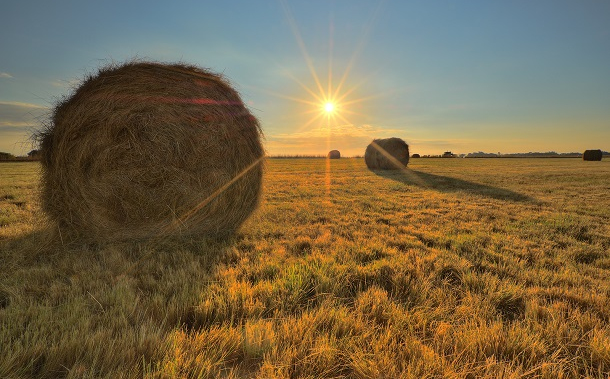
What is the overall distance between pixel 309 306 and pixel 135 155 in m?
3.75

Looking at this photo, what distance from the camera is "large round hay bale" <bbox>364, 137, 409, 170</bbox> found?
22047 millimetres

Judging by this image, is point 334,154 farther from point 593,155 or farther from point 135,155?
point 135,155

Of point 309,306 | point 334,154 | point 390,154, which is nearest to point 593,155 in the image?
point 334,154

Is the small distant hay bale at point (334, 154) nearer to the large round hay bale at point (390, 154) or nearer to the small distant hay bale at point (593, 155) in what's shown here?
the large round hay bale at point (390, 154)

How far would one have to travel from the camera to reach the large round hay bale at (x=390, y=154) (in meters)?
22.0

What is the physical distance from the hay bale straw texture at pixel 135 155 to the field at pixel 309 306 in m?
0.49

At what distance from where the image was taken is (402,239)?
434 centimetres

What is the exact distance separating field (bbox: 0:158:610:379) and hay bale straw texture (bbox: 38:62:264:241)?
49 centimetres

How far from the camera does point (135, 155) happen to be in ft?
15.1

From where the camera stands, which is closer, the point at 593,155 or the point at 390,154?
the point at 390,154

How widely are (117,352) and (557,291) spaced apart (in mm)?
3464

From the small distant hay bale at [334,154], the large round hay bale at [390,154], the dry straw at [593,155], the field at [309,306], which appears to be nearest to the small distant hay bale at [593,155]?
the dry straw at [593,155]

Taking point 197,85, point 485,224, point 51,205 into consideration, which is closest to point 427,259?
point 485,224

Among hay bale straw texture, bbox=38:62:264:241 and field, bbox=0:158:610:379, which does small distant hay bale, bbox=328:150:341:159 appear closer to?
hay bale straw texture, bbox=38:62:264:241
